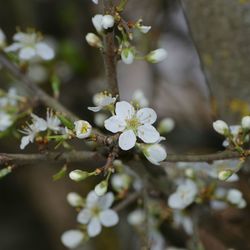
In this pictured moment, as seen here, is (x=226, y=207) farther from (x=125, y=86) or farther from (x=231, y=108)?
(x=125, y=86)

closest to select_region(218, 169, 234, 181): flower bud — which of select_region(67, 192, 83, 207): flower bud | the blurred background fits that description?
select_region(67, 192, 83, 207): flower bud

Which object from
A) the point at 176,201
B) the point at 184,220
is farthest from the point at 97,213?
the point at 184,220

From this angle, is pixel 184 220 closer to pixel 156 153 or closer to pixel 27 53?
pixel 156 153

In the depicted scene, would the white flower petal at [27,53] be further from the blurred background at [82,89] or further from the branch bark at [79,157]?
the blurred background at [82,89]

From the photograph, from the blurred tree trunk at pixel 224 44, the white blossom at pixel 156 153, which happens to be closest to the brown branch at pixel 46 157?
the white blossom at pixel 156 153


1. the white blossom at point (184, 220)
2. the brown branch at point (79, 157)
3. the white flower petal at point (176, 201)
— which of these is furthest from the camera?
the white blossom at point (184, 220)

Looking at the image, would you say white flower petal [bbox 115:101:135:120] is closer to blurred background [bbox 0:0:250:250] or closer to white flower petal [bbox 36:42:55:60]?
white flower petal [bbox 36:42:55:60]
